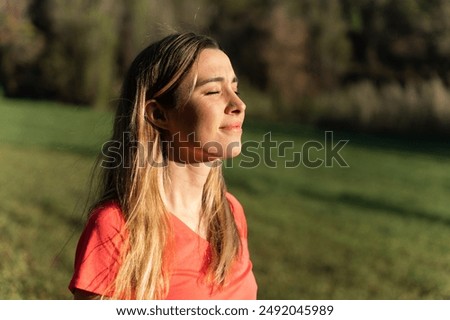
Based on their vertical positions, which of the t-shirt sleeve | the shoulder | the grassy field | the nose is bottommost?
the grassy field

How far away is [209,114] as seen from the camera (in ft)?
5.44

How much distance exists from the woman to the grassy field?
89.8 inches

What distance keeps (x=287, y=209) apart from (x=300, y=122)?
2.49 feet

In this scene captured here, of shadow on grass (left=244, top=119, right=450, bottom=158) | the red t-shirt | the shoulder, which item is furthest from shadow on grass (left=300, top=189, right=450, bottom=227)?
the shoulder

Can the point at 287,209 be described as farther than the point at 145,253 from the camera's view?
Yes

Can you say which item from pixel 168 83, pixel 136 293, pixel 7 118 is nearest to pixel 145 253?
pixel 136 293

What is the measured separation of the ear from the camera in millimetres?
1684

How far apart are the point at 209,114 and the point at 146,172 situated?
0.70 ft

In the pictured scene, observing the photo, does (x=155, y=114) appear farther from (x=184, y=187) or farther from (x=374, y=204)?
(x=374, y=204)

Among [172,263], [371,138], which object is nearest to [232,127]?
[172,263]

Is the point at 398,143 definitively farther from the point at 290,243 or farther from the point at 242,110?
the point at 242,110

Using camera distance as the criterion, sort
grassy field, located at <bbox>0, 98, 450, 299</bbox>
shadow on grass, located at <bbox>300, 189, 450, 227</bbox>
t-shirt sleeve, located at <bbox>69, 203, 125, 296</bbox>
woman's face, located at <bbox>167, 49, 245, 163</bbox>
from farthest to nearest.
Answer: shadow on grass, located at <bbox>300, 189, 450, 227</bbox>
grassy field, located at <bbox>0, 98, 450, 299</bbox>
woman's face, located at <bbox>167, 49, 245, 163</bbox>
t-shirt sleeve, located at <bbox>69, 203, 125, 296</bbox>

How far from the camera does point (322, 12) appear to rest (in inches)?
213

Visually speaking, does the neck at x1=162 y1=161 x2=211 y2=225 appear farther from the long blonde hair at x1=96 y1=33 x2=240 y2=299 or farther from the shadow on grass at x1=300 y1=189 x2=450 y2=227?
the shadow on grass at x1=300 y1=189 x2=450 y2=227
